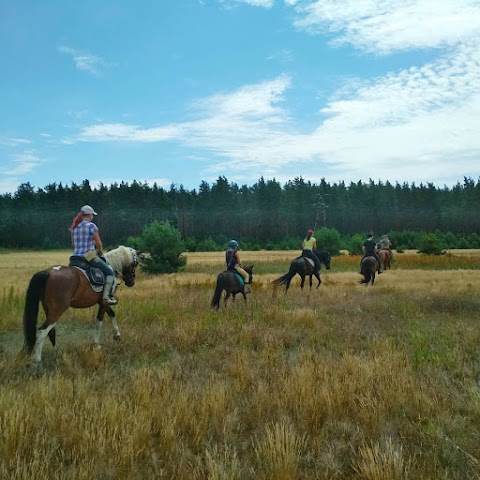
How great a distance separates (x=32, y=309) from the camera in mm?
6949

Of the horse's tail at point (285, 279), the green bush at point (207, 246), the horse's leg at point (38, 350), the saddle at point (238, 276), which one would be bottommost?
the green bush at point (207, 246)

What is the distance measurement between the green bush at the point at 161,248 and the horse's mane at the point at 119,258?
1712 cm

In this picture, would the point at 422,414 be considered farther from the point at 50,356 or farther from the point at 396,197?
the point at 396,197

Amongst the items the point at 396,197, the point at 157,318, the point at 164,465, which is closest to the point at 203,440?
the point at 164,465

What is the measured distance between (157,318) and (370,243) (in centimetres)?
1161

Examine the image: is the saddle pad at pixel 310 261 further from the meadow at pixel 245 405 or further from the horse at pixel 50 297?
the horse at pixel 50 297

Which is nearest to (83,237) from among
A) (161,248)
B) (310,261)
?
(310,261)

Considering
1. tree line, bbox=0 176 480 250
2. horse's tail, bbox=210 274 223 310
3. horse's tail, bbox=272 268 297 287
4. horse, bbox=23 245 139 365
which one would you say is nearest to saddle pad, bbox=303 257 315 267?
horse's tail, bbox=272 268 297 287

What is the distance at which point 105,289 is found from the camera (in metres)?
8.02

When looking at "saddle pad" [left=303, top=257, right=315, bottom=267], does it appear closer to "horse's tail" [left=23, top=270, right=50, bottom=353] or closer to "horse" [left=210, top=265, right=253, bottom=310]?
"horse" [left=210, top=265, right=253, bottom=310]

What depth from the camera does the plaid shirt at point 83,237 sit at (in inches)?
299

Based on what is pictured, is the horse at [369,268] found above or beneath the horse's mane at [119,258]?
beneath

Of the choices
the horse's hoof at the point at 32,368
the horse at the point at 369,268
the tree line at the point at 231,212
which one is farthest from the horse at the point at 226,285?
the tree line at the point at 231,212

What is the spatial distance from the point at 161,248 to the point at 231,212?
63805 millimetres
